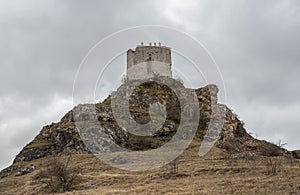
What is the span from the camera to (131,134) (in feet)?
243

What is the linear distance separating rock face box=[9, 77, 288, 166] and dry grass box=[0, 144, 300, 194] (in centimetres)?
662

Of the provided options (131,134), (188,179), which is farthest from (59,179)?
(131,134)

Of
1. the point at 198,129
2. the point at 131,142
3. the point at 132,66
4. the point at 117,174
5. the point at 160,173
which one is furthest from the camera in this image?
the point at 132,66

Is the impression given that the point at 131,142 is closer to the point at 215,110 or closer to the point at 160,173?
the point at 215,110

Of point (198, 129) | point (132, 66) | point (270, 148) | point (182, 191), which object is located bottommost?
point (182, 191)

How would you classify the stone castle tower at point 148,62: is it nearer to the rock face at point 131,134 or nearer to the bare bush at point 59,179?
the rock face at point 131,134

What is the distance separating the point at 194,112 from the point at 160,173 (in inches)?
1436

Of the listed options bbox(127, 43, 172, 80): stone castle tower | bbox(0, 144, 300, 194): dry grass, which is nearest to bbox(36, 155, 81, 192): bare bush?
bbox(0, 144, 300, 194): dry grass

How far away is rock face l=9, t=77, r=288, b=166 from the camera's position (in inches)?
2731

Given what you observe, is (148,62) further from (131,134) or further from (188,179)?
(188,179)

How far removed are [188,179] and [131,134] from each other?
112 feet

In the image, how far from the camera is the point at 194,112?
8100 cm

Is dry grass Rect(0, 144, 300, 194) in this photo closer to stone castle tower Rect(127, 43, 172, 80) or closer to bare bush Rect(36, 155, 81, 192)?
bare bush Rect(36, 155, 81, 192)

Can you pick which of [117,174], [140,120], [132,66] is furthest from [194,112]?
[117,174]
